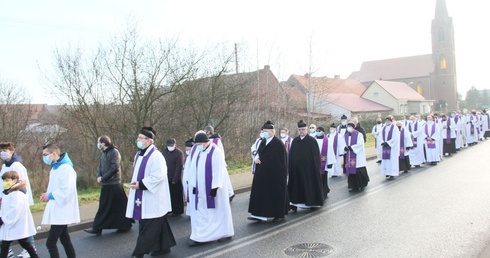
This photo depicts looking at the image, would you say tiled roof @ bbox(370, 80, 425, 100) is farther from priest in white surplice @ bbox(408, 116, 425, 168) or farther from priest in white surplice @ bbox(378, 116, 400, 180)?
priest in white surplice @ bbox(378, 116, 400, 180)

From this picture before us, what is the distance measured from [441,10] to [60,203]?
106 meters

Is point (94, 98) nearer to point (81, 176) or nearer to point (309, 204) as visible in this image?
point (81, 176)

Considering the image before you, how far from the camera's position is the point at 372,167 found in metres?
17.7

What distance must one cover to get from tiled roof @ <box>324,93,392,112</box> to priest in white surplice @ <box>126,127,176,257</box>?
2056 inches

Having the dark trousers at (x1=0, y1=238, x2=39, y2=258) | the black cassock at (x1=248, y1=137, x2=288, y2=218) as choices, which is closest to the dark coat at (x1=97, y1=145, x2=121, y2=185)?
the dark trousers at (x1=0, y1=238, x2=39, y2=258)

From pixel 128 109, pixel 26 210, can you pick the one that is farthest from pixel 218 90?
pixel 26 210

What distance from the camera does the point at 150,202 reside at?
6.45 metres

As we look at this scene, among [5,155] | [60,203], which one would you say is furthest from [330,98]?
[60,203]

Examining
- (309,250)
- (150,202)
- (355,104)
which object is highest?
(355,104)

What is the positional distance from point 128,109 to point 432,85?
9263cm

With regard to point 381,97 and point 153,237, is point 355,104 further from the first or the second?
point 153,237

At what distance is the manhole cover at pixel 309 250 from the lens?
6410 mm

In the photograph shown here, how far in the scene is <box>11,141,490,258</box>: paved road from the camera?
21.6 feet

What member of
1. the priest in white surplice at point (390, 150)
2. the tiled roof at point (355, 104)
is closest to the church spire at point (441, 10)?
the tiled roof at point (355, 104)
